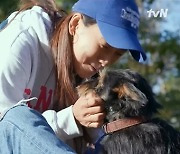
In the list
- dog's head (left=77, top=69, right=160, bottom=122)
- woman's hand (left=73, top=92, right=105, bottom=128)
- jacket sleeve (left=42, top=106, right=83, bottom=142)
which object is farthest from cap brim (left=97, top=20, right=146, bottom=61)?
jacket sleeve (left=42, top=106, right=83, bottom=142)

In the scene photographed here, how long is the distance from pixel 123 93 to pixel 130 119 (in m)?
0.13

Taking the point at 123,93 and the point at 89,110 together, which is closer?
the point at 89,110

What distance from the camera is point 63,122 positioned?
2592 millimetres

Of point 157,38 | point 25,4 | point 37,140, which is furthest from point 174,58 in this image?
point 37,140

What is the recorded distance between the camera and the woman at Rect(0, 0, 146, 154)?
2.54 m

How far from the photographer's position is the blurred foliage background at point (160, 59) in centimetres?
845

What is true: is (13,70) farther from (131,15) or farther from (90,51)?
(131,15)

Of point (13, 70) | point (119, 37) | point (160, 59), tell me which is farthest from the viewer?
point (160, 59)

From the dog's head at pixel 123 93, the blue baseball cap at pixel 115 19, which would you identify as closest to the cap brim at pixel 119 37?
the blue baseball cap at pixel 115 19

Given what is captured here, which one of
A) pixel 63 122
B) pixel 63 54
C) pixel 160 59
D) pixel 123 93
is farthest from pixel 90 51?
pixel 160 59

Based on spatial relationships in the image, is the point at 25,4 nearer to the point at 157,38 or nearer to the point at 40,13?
the point at 40,13

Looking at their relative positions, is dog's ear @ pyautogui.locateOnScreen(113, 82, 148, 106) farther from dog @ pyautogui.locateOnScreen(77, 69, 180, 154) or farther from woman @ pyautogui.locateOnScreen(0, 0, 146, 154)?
woman @ pyautogui.locateOnScreen(0, 0, 146, 154)

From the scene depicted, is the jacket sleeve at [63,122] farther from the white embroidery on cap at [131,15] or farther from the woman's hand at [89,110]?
the white embroidery on cap at [131,15]

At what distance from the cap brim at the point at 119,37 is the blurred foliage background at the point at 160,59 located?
4.73m
